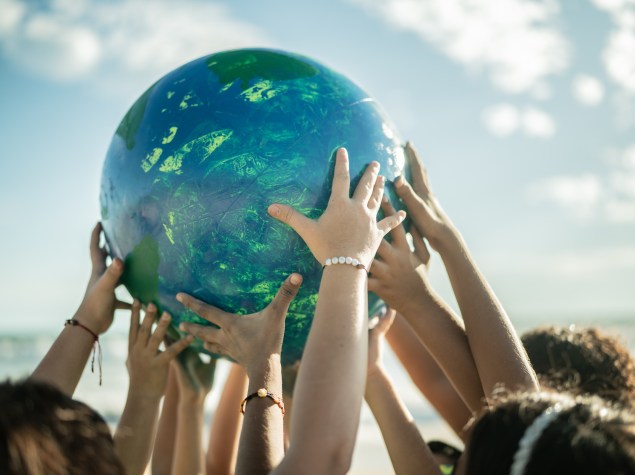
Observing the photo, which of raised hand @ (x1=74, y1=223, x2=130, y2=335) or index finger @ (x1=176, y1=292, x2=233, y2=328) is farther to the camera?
raised hand @ (x1=74, y1=223, x2=130, y2=335)

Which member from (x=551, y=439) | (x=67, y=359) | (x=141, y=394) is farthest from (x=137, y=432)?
(x=551, y=439)

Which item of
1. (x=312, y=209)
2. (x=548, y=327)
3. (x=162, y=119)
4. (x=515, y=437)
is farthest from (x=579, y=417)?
(x=162, y=119)

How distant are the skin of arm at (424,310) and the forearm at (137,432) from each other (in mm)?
1315

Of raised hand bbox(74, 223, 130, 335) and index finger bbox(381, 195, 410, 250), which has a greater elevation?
index finger bbox(381, 195, 410, 250)

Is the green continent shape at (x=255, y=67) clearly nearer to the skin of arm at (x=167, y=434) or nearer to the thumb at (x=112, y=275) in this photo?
the thumb at (x=112, y=275)

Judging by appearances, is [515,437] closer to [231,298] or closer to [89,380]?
[231,298]

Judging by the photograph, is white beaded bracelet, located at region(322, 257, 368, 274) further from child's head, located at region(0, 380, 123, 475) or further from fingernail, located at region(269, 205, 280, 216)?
child's head, located at region(0, 380, 123, 475)

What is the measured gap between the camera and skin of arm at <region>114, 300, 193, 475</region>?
3094 mm

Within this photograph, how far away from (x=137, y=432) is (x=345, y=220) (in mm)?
1581

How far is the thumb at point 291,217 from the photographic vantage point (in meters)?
2.54

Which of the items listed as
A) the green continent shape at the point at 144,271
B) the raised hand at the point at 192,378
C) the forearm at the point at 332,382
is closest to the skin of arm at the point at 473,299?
the forearm at the point at 332,382

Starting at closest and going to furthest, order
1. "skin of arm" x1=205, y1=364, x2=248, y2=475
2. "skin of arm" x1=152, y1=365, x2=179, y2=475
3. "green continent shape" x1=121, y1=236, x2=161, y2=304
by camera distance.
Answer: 1. "green continent shape" x1=121, y1=236, x2=161, y2=304
2. "skin of arm" x1=205, y1=364, x2=248, y2=475
3. "skin of arm" x1=152, y1=365, x2=179, y2=475

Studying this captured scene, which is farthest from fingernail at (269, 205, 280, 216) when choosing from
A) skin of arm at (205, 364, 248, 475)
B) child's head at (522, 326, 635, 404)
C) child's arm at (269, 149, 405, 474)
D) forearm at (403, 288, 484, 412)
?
skin of arm at (205, 364, 248, 475)

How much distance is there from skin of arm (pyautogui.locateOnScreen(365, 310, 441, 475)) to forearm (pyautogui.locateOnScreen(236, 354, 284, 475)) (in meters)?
0.65
